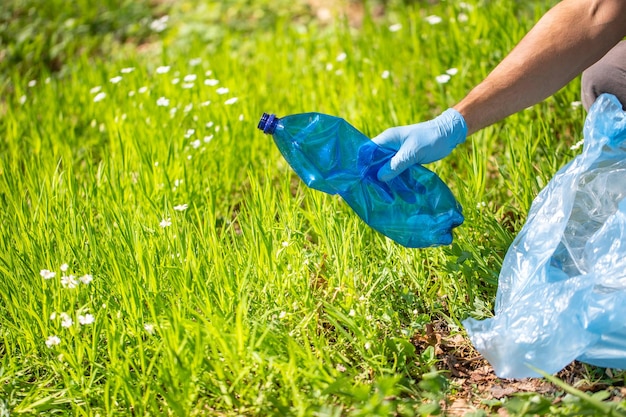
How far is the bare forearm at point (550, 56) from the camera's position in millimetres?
1992

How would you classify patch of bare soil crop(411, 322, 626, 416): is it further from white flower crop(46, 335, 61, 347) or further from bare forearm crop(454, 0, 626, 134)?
white flower crop(46, 335, 61, 347)

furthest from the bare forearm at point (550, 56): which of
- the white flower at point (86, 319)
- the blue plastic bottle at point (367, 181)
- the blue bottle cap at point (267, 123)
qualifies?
the white flower at point (86, 319)

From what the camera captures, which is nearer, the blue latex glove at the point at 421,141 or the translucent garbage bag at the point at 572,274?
the translucent garbage bag at the point at 572,274

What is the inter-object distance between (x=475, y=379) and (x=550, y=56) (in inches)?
36.7

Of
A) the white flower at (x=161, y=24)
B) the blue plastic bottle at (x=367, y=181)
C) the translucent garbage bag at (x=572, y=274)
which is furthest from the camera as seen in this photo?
the white flower at (x=161, y=24)

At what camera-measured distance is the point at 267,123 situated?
75.7 inches

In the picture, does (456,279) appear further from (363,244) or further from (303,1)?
(303,1)

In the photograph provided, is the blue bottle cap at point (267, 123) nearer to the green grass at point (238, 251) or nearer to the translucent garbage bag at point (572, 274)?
the green grass at point (238, 251)

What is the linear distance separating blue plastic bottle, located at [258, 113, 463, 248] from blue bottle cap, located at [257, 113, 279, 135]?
2 cm

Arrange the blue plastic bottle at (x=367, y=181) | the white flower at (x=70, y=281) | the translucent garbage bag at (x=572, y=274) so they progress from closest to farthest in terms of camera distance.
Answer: the translucent garbage bag at (x=572, y=274)
the white flower at (x=70, y=281)
the blue plastic bottle at (x=367, y=181)

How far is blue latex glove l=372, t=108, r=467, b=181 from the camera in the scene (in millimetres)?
1953

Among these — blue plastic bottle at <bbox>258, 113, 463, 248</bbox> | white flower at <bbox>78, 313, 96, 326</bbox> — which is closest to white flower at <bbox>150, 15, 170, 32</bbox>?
blue plastic bottle at <bbox>258, 113, 463, 248</bbox>

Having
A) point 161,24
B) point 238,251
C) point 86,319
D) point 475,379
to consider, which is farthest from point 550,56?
point 161,24

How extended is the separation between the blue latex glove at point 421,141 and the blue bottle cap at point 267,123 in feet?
0.98
